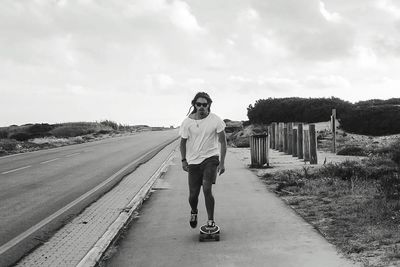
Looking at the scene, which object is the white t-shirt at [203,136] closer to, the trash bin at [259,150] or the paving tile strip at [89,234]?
the paving tile strip at [89,234]

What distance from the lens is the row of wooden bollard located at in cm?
1588

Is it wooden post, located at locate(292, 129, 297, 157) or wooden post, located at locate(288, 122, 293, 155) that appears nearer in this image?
wooden post, located at locate(292, 129, 297, 157)

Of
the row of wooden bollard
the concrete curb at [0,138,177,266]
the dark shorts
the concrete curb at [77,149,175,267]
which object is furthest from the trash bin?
the dark shorts

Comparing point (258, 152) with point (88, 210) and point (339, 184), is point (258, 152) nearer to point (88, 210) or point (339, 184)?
point (339, 184)

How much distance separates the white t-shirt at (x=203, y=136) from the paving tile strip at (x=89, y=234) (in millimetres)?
1558

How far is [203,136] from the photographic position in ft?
22.2

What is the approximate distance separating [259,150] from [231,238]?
9.31 m

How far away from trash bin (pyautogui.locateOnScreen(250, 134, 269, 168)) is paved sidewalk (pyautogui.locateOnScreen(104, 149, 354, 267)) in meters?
5.35

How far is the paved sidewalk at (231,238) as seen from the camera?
568 centimetres

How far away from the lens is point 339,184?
35.3 ft

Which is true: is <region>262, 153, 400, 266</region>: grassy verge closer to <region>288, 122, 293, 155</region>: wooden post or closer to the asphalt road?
the asphalt road

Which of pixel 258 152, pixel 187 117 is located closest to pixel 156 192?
pixel 187 117

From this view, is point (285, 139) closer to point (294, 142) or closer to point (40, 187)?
point (294, 142)

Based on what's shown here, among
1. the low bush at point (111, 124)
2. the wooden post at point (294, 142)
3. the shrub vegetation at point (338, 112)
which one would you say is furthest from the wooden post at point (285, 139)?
the low bush at point (111, 124)
